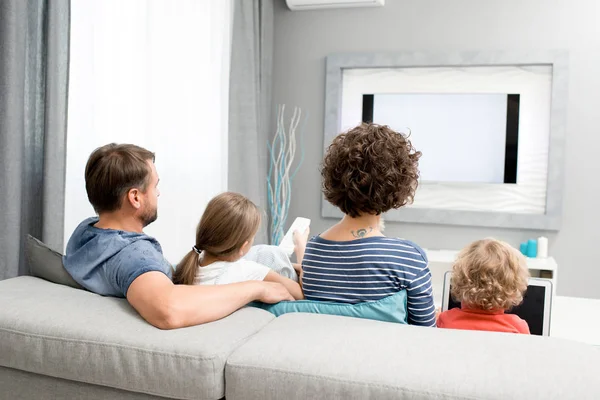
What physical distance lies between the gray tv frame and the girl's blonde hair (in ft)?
9.89

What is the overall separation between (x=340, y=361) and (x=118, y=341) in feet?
1.54

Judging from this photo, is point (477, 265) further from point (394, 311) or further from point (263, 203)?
point (263, 203)

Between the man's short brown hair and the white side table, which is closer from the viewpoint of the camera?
the man's short brown hair

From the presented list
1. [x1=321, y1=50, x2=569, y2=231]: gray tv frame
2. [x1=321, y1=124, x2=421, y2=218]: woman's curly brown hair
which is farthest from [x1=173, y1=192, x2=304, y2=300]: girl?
[x1=321, y1=50, x2=569, y2=231]: gray tv frame

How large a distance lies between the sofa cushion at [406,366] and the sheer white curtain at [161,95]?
5.76ft

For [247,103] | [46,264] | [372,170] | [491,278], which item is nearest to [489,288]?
[491,278]

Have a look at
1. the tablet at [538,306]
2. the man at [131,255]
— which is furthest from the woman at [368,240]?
the tablet at [538,306]

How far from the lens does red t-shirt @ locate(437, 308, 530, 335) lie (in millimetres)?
1739

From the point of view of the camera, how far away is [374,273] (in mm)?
1490

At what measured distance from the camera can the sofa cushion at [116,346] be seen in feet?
3.95

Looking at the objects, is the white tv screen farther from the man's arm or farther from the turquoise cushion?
the man's arm

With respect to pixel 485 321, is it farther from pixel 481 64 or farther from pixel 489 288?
pixel 481 64

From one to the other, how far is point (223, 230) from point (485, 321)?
81cm

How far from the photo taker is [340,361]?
1.15m
